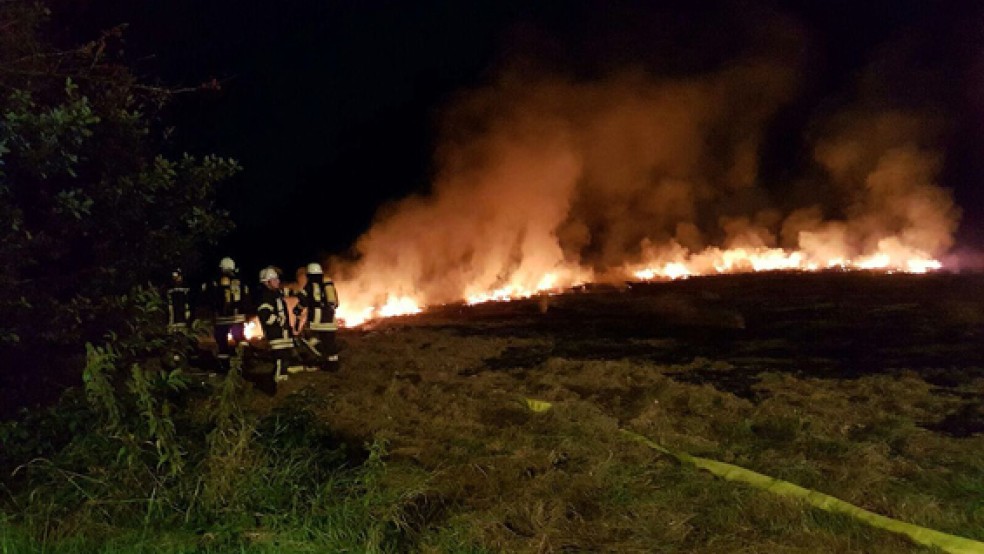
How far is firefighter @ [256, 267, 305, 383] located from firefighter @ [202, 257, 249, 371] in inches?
45.0

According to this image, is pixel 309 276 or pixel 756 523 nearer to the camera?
pixel 756 523

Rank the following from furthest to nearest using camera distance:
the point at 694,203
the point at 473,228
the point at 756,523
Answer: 1. the point at 694,203
2. the point at 473,228
3. the point at 756,523

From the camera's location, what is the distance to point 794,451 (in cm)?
666

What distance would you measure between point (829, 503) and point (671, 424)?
2.51 metres

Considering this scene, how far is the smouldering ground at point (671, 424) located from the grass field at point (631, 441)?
24 millimetres

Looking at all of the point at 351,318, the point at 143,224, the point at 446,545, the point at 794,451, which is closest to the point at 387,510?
the point at 446,545

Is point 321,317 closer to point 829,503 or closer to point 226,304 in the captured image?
point 226,304

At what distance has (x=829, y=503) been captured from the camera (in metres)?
5.11

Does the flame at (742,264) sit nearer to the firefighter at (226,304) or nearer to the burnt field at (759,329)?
the burnt field at (759,329)

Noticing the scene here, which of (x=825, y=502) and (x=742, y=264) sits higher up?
(x=742, y=264)

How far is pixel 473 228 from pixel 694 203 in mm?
12208

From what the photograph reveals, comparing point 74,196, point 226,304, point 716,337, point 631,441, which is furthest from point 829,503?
point 716,337

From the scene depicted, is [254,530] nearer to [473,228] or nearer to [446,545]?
[446,545]

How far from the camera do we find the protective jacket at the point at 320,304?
425 inches
